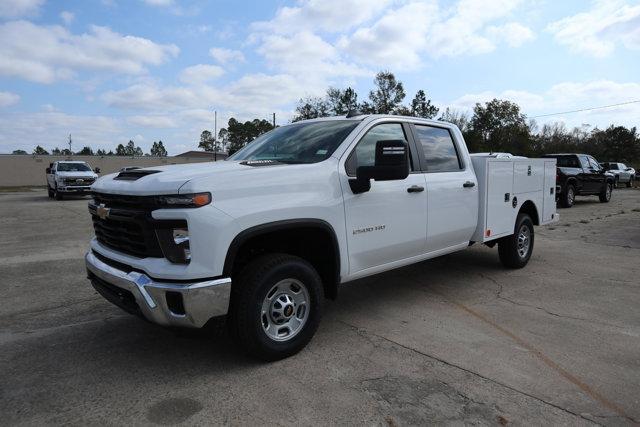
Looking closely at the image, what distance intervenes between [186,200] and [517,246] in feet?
16.8

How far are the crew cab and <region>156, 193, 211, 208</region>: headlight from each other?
19.5 meters

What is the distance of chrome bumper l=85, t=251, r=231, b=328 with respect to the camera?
3.07m

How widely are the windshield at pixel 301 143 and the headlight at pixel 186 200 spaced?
118cm

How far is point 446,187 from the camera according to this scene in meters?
5.08

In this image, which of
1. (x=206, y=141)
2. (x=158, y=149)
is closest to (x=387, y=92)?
(x=206, y=141)

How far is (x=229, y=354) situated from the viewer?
3801 millimetres

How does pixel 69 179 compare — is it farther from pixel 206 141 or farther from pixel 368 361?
pixel 206 141

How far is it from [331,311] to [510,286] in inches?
96.5

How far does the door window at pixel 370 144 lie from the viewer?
4113mm

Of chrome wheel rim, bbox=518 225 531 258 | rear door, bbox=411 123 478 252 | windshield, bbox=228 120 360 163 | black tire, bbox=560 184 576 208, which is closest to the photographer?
windshield, bbox=228 120 360 163

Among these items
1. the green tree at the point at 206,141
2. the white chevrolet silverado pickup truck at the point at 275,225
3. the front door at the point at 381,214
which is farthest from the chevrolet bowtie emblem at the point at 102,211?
the green tree at the point at 206,141

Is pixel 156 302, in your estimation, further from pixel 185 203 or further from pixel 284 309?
pixel 284 309

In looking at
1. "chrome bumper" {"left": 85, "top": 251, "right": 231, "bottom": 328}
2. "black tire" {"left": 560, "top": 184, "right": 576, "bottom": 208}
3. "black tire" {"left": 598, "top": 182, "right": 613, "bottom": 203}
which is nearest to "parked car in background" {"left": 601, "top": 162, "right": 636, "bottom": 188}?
"black tire" {"left": 598, "top": 182, "right": 613, "bottom": 203}

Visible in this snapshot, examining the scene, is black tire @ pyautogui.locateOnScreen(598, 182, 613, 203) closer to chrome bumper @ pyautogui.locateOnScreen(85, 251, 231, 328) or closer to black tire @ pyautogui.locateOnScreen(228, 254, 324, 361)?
black tire @ pyautogui.locateOnScreen(228, 254, 324, 361)
